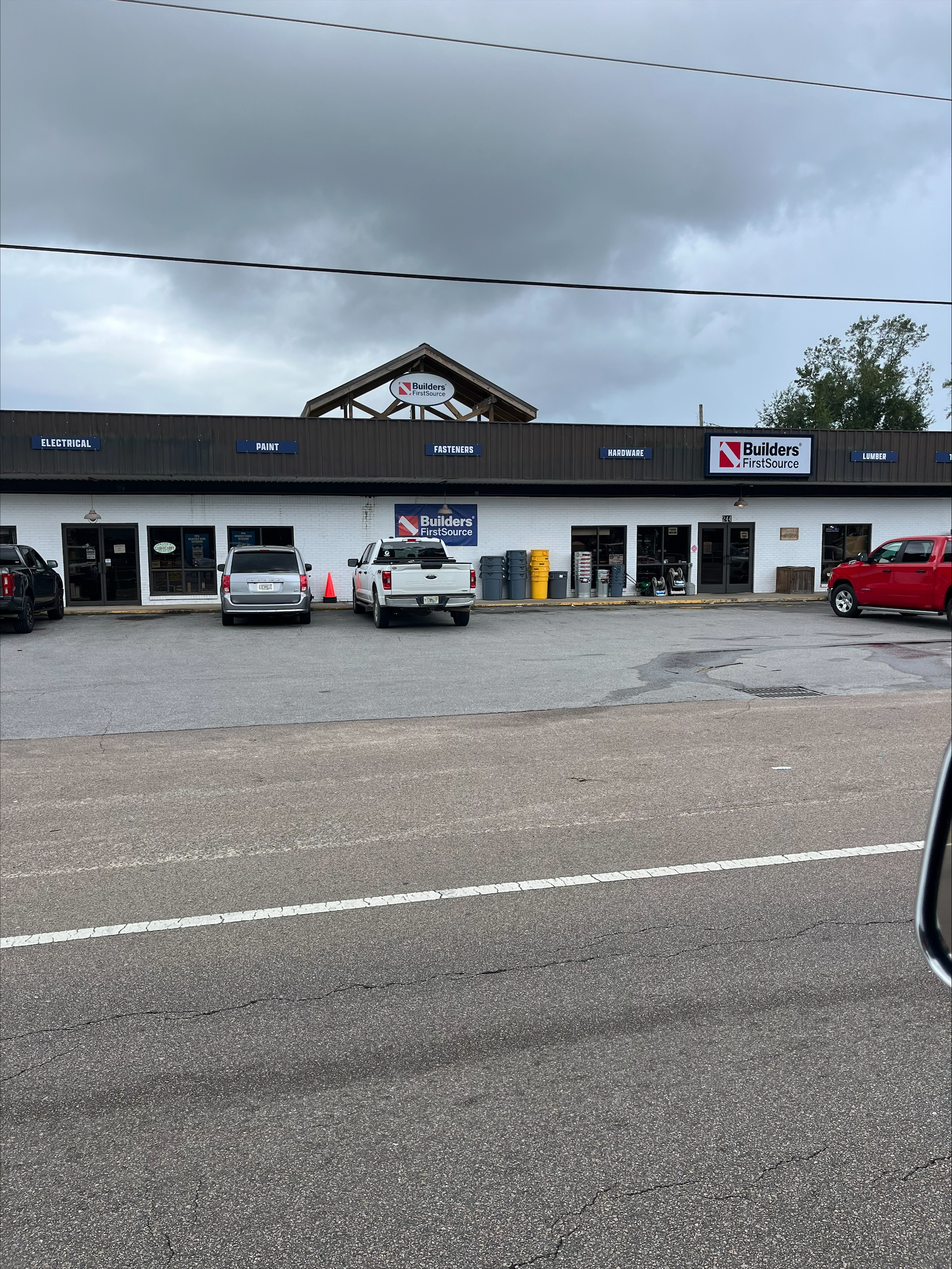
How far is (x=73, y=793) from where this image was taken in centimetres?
691

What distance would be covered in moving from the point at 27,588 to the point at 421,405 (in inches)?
526

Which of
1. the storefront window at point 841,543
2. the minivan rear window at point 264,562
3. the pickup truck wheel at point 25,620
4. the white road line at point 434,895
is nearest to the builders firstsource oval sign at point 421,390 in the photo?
the minivan rear window at point 264,562

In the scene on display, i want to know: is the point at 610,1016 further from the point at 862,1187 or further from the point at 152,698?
the point at 152,698

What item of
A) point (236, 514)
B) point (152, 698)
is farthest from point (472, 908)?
point (236, 514)

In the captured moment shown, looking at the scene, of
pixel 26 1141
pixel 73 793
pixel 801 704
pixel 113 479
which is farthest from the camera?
pixel 113 479

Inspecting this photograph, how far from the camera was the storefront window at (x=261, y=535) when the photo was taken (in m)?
25.9

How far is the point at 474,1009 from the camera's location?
3.54 metres

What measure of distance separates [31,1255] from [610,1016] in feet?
6.65

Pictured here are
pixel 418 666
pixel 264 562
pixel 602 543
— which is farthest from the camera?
pixel 602 543

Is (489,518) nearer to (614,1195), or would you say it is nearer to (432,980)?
(432,980)

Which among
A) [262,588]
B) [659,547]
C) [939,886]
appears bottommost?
[939,886]

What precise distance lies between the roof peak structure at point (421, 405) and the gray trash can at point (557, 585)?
16.7ft

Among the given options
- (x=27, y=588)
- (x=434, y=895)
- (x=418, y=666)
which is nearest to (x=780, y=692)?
(x=418, y=666)

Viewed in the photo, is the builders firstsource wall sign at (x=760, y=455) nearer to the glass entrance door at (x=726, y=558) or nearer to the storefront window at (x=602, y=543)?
the glass entrance door at (x=726, y=558)
